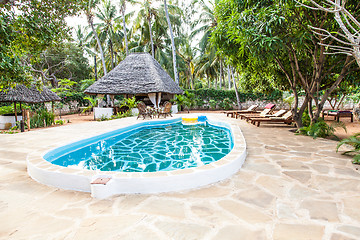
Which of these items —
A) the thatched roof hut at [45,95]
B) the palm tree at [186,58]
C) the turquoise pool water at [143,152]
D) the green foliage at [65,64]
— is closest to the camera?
the turquoise pool water at [143,152]

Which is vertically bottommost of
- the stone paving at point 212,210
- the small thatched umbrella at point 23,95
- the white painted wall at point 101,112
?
the stone paving at point 212,210

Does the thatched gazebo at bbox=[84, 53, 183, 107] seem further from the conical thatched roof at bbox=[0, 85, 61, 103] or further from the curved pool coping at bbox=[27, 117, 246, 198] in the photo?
the curved pool coping at bbox=[27, 117, 246, 198]

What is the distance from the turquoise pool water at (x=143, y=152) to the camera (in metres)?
4.66

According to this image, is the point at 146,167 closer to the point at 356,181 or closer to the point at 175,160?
the point at 175,160

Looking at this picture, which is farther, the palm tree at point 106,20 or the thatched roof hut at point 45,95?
the palm tree at point 106,20

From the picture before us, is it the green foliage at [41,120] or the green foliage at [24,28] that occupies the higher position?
the green foliage at [24,28]

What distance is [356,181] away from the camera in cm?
301

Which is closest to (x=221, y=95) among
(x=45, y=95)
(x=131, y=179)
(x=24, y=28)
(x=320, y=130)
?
(x=320, y=130)

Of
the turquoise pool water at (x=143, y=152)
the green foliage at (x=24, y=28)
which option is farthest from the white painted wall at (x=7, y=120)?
the green foliage at (x=24, y=28)

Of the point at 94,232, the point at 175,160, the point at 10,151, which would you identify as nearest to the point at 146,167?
the point at 175,160

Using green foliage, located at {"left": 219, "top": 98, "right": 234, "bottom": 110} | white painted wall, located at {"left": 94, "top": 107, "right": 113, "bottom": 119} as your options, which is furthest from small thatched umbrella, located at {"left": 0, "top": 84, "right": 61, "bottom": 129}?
green foliage, located at {"left": 219, "top": 98, "right": 234, "bottom": 110}

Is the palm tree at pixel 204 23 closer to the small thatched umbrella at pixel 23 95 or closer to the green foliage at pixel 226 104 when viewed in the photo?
the green foliage at pixel 226 104

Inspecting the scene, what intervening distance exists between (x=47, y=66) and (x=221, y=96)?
71.3ft

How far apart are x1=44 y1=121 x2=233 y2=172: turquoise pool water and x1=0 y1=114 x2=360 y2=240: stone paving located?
4.63ft
